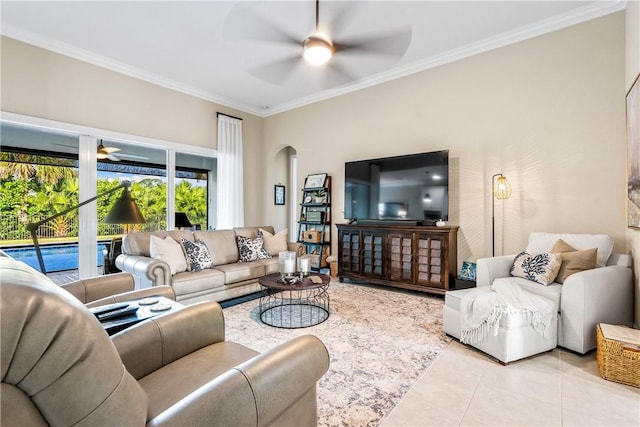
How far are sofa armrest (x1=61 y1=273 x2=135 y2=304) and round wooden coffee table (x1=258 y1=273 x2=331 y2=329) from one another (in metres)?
1.19

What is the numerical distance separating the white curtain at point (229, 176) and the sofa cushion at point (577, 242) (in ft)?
15.1

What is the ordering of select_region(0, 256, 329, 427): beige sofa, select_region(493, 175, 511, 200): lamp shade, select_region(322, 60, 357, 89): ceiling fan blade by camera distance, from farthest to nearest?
1. select_region(322, 60, 357, 89): ceiling fan blade
2. select_region(493, 175, 511, 200): lamp shade
3. select_region(0, 256, 329, 427): beige sofa

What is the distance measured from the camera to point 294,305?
3668mm

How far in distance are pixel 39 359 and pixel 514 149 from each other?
4334 mm

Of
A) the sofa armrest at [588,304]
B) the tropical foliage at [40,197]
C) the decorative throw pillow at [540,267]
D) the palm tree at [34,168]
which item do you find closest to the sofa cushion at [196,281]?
the tropical foliage at [40,197]

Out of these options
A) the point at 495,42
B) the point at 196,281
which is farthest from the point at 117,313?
the point at 495,42

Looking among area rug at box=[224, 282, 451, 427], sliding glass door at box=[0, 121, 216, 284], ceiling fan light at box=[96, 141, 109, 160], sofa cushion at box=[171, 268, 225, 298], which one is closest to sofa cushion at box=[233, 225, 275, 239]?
sofa cushion at box=[171, 268, 225, 298]

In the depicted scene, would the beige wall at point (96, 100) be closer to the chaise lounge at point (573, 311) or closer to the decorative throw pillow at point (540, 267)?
the chaise lounge at point (573, 311)

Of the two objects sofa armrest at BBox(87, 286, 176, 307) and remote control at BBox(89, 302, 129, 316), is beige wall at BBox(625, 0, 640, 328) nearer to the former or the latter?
sofa armrest at BBox(87, 286, 176, 307)

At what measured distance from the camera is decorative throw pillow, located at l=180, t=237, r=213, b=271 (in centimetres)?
368

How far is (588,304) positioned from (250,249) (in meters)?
3.64

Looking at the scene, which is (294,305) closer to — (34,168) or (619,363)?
(619,363)

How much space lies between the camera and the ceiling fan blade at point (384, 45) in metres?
2.75

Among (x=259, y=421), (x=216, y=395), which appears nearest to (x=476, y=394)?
(x=259, y=421)
